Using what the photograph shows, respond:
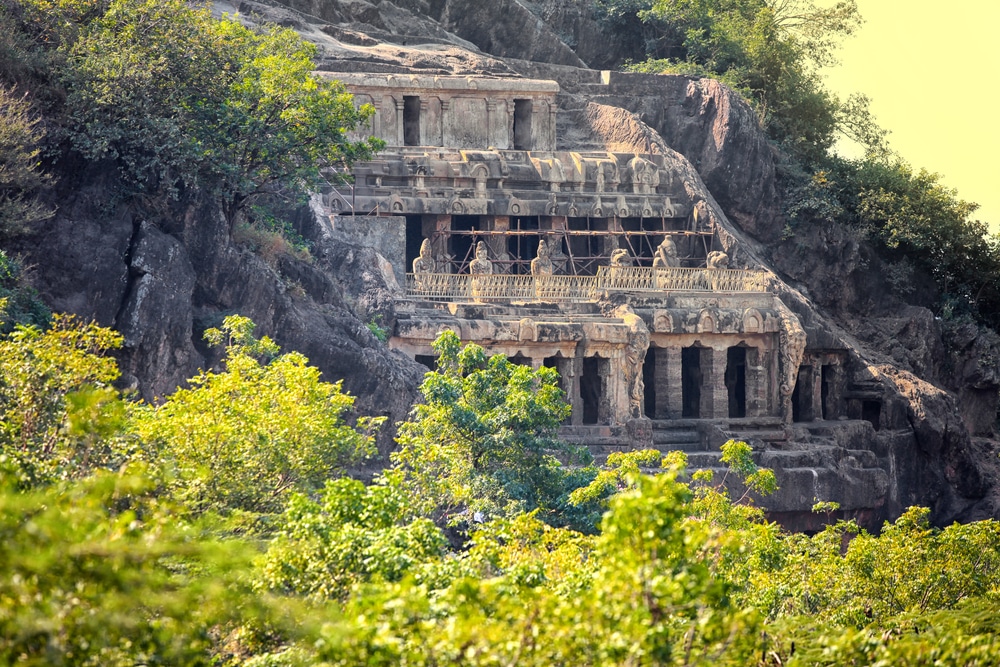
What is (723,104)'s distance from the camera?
49625mm

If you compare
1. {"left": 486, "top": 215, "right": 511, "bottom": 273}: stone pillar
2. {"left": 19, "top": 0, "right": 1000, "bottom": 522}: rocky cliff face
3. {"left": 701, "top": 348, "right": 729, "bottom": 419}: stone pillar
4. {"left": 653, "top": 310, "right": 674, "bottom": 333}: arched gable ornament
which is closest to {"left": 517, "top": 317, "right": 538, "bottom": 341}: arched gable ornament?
{"left": 19, "top": 0, "right": 1000, "bottom": 522}: rocky cliff face

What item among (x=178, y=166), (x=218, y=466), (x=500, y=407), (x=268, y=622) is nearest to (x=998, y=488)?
(x=500, y=407)

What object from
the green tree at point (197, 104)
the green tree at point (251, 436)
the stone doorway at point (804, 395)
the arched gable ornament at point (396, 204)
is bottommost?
the stone doorway at point (804, 395)

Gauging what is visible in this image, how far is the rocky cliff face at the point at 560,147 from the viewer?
32.1 m

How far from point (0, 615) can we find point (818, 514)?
98.5 feet

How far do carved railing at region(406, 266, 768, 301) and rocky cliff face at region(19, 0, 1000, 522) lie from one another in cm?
144

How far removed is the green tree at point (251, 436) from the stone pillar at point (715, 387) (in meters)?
17.8

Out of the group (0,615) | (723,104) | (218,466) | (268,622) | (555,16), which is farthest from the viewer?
(555,16)

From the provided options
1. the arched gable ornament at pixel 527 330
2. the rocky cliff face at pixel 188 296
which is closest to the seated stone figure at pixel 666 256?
the arched gable ornament at pixel 527 330

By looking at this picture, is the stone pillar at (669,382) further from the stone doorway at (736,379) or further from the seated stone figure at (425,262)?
the seated stone figure at (425,262)

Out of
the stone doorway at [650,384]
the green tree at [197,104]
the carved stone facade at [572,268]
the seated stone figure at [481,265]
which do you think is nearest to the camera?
the green tree at [197,104]

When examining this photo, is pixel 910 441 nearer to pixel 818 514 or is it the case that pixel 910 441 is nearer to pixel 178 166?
pixel 818 514

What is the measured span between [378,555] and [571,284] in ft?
78.7

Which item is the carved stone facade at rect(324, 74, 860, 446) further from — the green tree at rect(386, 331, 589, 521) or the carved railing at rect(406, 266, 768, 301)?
the green tree at rect(386, 331, 589, 521)
